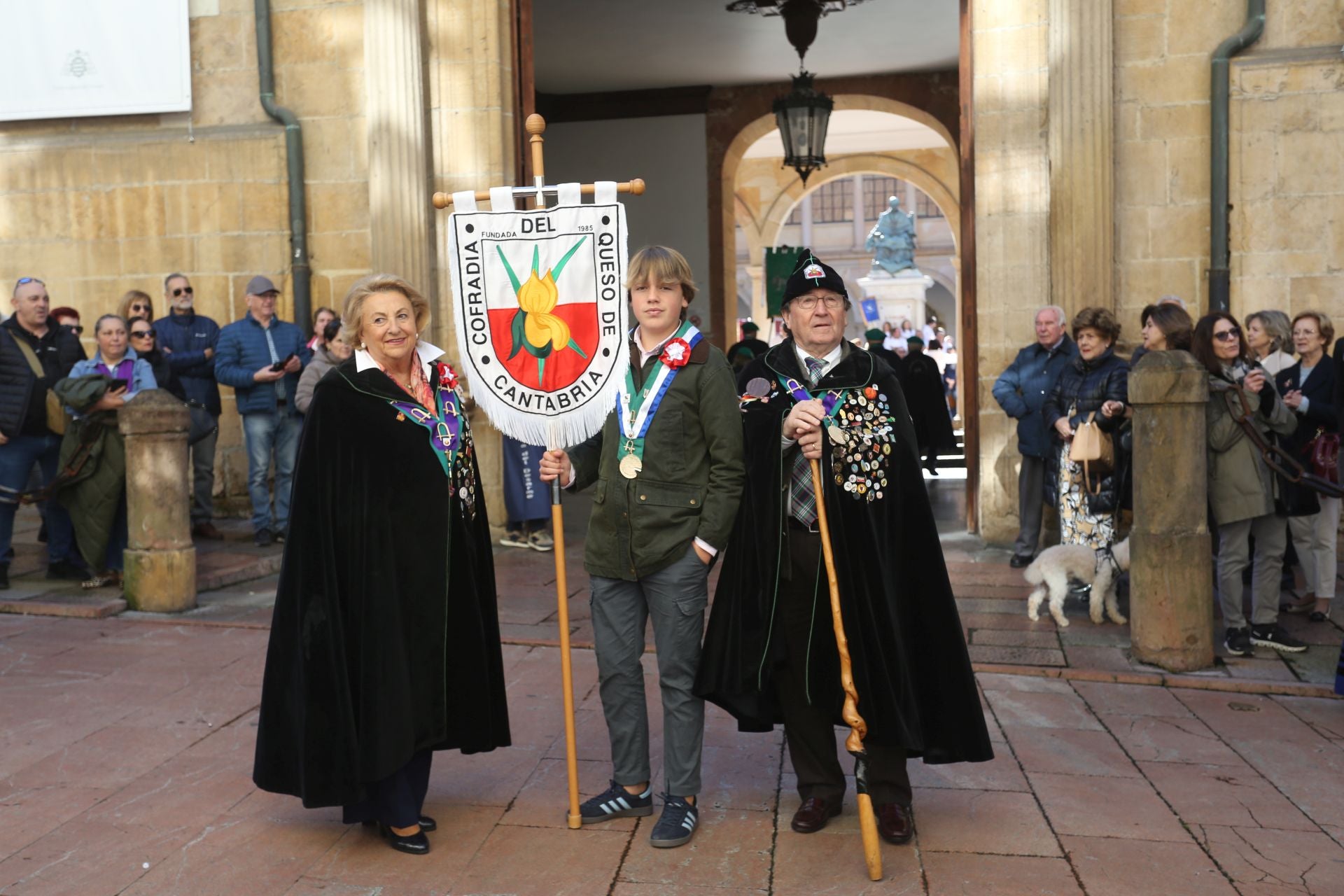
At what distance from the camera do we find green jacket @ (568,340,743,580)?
371 cm

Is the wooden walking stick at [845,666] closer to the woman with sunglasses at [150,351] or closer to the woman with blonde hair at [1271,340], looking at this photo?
the woman with blonde hair at [1271,340]

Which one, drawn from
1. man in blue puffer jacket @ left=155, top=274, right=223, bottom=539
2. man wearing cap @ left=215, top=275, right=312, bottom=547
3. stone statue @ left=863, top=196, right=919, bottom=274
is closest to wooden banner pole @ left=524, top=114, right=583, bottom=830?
man wearing cap @ left=215, top=275, right=312, bottom=547

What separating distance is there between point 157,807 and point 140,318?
4704 mm

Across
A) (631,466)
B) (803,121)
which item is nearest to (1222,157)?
(803,121)

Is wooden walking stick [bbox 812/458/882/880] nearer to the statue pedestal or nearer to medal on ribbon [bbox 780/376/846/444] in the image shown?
medal on ribbon [bbox 780/376/846/444]

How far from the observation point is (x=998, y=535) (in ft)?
28.5

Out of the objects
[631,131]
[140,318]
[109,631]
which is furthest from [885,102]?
[109,631]

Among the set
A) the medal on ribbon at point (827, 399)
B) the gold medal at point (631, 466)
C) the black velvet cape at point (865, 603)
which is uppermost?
the medal on ribbon at point (827, 399)

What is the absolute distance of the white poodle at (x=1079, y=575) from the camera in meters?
6.50

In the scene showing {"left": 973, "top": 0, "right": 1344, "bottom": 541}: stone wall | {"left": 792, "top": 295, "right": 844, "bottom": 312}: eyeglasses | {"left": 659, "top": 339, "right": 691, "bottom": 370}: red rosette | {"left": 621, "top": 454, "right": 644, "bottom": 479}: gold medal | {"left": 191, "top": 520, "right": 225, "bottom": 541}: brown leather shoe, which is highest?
{"left": 973, "top": 0, "right": 1344, "bottom": 541}: stone wall

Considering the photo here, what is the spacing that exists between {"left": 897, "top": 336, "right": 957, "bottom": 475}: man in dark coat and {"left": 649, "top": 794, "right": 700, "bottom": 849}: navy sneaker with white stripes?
29.1 ft

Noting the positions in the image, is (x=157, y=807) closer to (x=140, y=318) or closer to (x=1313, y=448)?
(x=140, y=318)

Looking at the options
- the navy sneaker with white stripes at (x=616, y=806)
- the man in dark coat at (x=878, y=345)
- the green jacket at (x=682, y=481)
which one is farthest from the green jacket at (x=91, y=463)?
the man in dark coat at (x=878, y=345)

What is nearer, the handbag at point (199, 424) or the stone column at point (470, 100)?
the handbag at point (199, 424)
